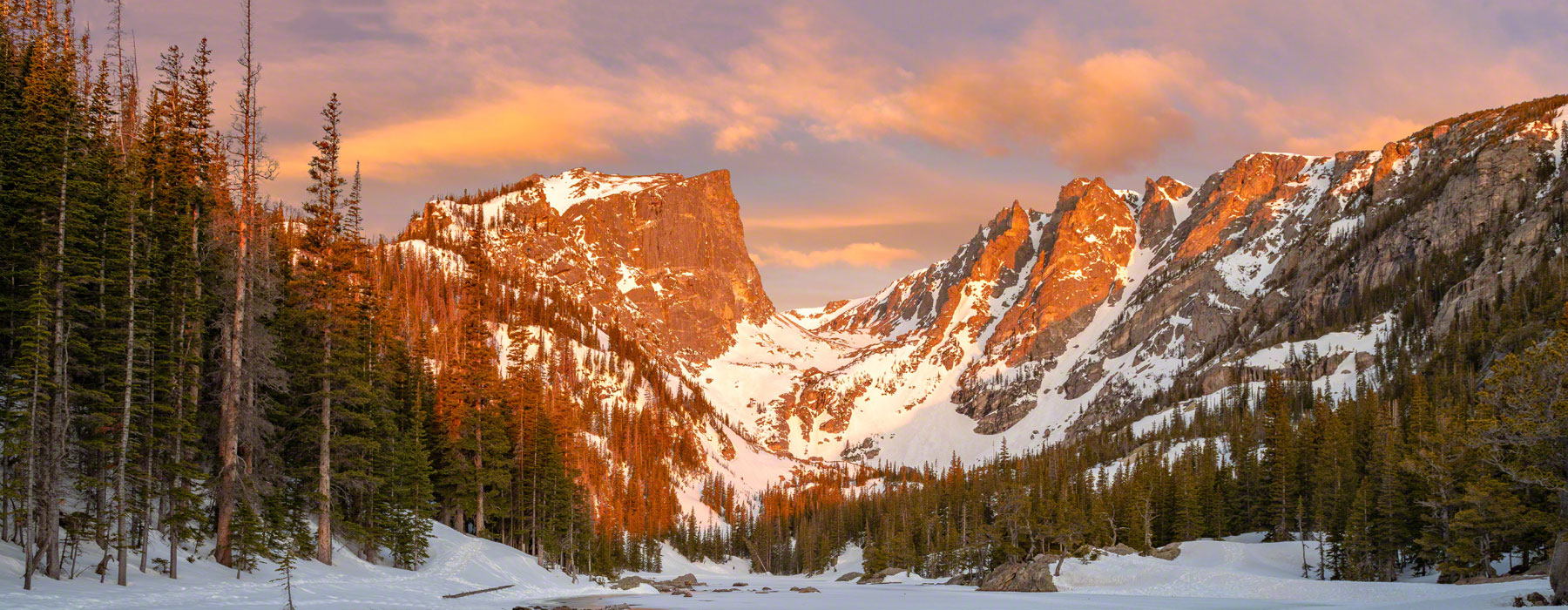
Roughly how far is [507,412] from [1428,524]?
2378 inches

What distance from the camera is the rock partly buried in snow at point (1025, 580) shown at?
6131 centimetres

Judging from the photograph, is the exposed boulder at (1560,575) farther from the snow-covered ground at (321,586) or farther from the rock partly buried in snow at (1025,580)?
the rock partly buried in snow at (1025,580)

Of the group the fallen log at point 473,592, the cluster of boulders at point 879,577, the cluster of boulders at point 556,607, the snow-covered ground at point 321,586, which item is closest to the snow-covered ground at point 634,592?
the snow-covered ground at point 321,586

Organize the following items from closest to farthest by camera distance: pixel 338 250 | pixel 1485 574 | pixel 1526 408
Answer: pixel 1526 408, pixel 338 250, pixel 1485 574

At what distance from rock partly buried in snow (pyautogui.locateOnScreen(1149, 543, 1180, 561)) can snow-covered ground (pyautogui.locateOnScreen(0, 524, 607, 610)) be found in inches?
1769

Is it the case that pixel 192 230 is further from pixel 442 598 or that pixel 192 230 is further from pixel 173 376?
pixel 442 598

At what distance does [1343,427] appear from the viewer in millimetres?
86000

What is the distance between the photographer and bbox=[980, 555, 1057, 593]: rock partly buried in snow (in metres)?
61.3

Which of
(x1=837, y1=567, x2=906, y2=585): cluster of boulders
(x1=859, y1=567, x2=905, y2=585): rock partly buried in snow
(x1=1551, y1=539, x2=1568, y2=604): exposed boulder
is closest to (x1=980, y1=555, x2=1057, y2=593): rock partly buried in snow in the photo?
(x1=837, y1=567, x2=906, y2=585): cluster of boulders

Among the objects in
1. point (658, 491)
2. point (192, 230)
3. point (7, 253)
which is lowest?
point (658, 491)

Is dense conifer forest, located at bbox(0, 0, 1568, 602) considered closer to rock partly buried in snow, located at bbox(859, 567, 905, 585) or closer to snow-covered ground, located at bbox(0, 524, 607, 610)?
snow-covered ground, located at bbox(0, 524, 607, 610)

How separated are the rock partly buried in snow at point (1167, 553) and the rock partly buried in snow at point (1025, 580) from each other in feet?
38.8

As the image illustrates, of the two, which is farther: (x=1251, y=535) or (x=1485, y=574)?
(x=1251, y=535)

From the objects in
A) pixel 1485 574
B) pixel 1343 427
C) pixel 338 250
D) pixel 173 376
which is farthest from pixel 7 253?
pixel 1343 427
